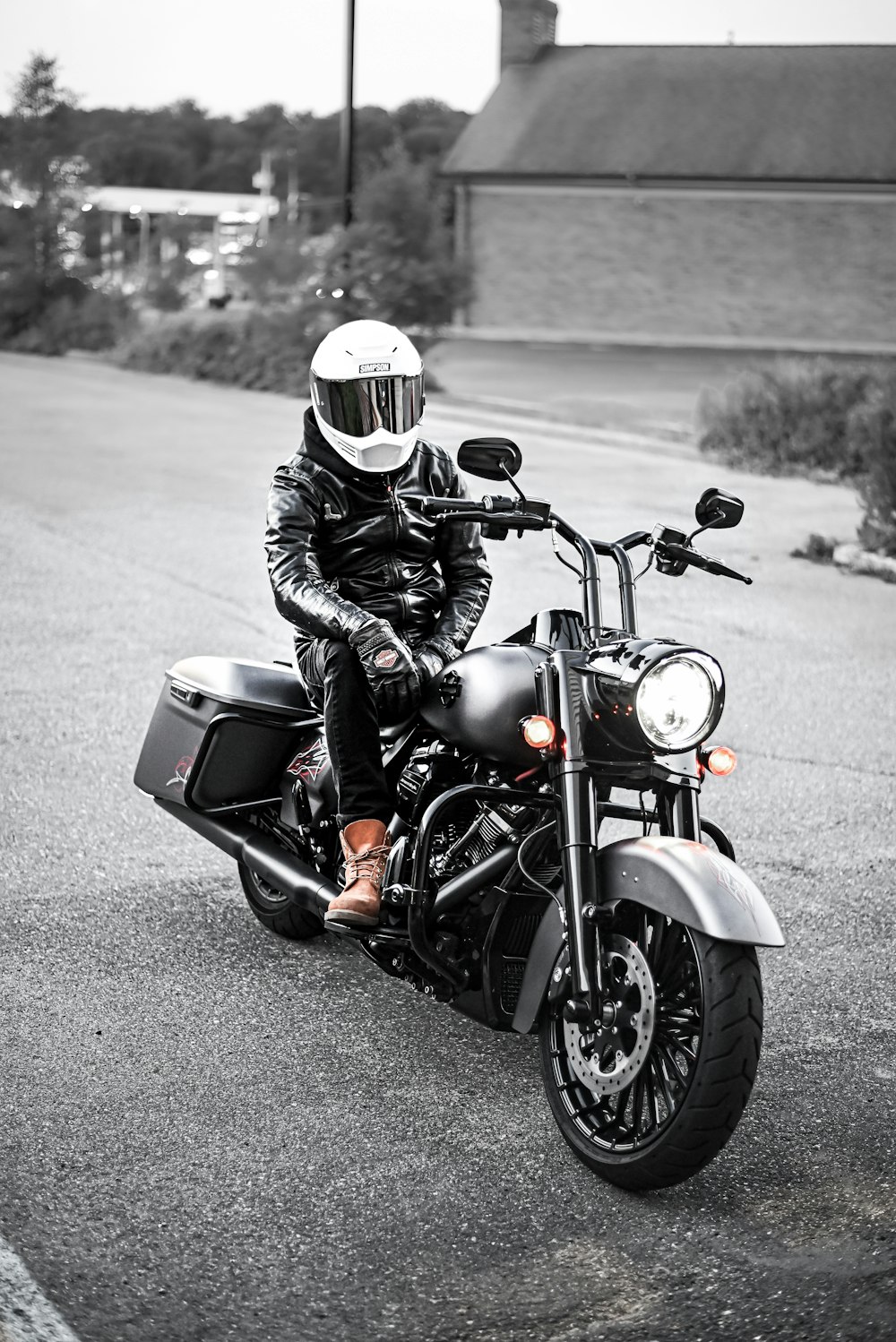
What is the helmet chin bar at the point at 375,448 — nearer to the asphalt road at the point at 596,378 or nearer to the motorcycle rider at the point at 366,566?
the motorcycle rider at the point at 366,566

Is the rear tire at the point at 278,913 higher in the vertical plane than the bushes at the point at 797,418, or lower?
lower

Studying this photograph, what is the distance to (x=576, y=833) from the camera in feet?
11.7

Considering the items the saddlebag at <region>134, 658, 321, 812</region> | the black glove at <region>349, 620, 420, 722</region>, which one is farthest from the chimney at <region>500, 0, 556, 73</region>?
the black glove at <region>349, 620, 420, 722</region>

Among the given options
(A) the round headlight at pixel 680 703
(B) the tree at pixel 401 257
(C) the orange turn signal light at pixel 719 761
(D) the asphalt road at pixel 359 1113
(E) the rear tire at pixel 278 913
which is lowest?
(D) the asphalt road at pixel 359 1113

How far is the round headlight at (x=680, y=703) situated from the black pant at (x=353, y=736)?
0.90 meters

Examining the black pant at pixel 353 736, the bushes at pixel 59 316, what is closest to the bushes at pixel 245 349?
→ the bushes at pixel 59 316

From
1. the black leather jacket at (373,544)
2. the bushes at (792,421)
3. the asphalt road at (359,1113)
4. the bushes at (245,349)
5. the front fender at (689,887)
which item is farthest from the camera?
the bushes at (245,349)

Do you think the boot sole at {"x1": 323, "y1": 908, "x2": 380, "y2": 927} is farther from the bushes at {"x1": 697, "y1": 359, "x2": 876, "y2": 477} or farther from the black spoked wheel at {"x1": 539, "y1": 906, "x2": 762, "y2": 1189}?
the bushes at {"x1": 697, "y1": 359, "x2": 876, "y2": 477}

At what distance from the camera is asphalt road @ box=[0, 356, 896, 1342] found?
125 inches

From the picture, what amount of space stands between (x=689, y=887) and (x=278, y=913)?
1909mm

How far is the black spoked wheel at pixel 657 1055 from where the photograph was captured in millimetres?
3359

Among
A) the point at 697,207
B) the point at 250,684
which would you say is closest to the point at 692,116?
the point at 697,207

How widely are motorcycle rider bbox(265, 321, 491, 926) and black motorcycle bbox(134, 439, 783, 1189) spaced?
125 mm

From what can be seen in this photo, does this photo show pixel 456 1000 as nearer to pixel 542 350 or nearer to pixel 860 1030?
pixel 860 1030
